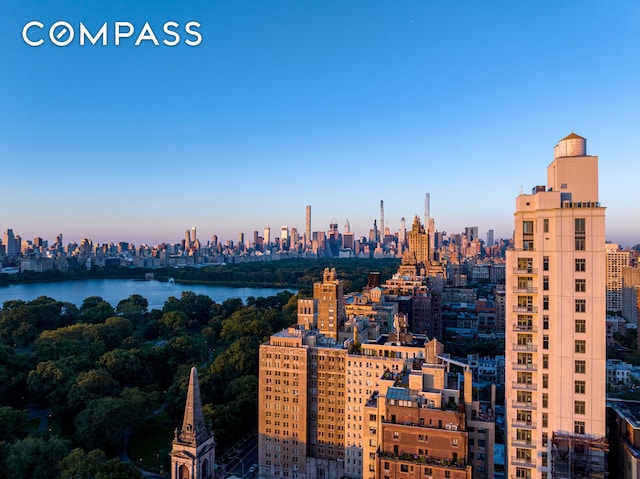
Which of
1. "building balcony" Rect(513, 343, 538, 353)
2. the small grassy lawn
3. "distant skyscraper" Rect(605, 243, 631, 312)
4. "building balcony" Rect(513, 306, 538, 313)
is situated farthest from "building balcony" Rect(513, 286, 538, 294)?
"distant skyscraper" Rect(605, 243, 631, 312)

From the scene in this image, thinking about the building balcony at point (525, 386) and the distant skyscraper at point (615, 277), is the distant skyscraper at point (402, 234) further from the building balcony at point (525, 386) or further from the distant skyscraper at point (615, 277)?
the building balcony at point (525, 386)

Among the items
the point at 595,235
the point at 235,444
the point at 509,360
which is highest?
the point at 595,235

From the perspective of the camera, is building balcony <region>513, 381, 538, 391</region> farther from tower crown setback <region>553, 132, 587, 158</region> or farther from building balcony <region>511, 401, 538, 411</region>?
tower crown setback <region>553, 132, 587, 158</region>

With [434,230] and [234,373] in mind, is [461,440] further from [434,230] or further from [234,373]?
[434,230]

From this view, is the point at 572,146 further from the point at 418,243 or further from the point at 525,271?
the point at 418,243

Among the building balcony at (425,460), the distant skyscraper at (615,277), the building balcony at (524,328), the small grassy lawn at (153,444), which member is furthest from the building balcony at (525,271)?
the distant skyscraper at (615,277)

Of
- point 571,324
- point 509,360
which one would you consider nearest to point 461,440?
point 509,360
